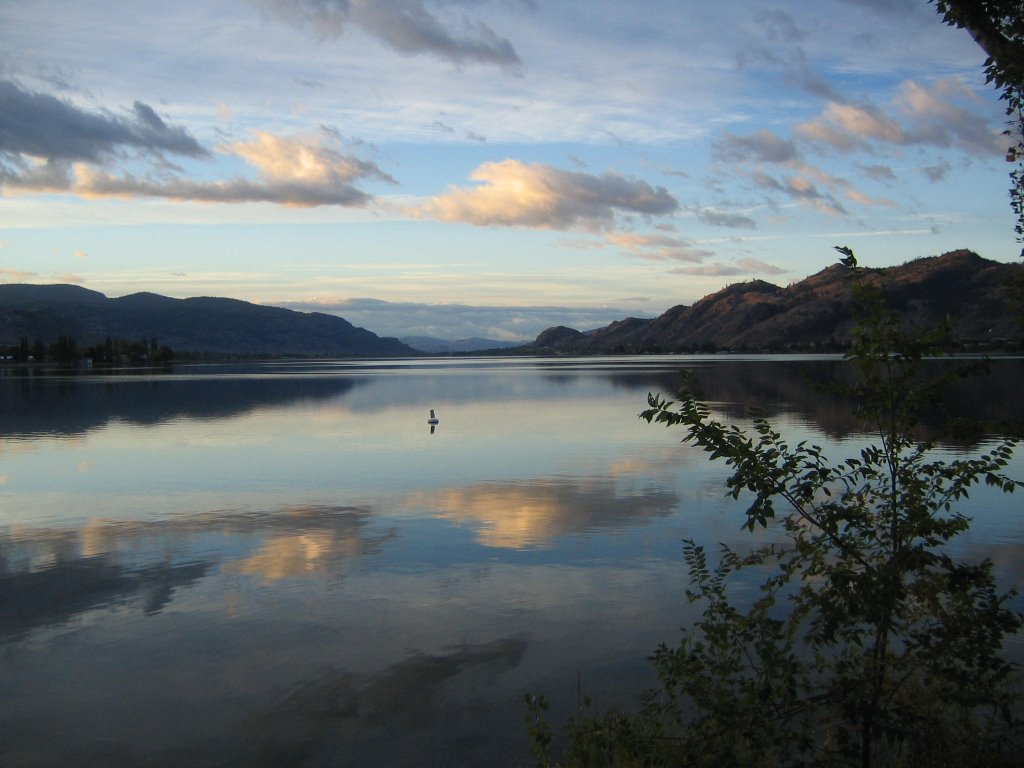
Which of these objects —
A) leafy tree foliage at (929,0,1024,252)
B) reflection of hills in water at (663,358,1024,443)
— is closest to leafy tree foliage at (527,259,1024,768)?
leafy tree foliage at (929,0,1024,252)

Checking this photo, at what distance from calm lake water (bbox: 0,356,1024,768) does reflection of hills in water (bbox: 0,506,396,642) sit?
0.07 m

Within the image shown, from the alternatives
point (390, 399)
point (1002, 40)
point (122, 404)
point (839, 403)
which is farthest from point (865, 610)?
point (122, 404)

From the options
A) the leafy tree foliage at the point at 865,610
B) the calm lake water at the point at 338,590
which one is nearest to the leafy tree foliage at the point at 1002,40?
the leafy tree foliage at the point at 865,610

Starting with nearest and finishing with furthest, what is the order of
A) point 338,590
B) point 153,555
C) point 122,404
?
point 338,590, point 153,555, point 122,404

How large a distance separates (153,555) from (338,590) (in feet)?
15.1

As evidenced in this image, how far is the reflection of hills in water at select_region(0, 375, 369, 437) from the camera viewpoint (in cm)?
4453

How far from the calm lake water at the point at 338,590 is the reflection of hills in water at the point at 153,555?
2.6 inches

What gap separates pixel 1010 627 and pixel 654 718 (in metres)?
3.10

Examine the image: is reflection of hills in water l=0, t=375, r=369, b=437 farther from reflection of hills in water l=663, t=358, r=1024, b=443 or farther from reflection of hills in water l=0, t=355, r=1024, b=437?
reflection of hills in water l=663, t=358, r=1024, b=443

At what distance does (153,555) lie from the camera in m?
16.5

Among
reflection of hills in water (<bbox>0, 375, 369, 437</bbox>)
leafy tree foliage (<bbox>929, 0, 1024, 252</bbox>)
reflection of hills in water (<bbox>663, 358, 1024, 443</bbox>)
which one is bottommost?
reflection of hills in water (<bbox>0, 375, 369, 437</bbox>)

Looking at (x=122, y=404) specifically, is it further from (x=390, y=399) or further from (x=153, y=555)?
(x=153, y=555)

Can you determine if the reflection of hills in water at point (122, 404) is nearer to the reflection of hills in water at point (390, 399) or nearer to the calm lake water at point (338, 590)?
the reflection of hills in water at point (390, 399)

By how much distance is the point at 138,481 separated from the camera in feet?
84.1
